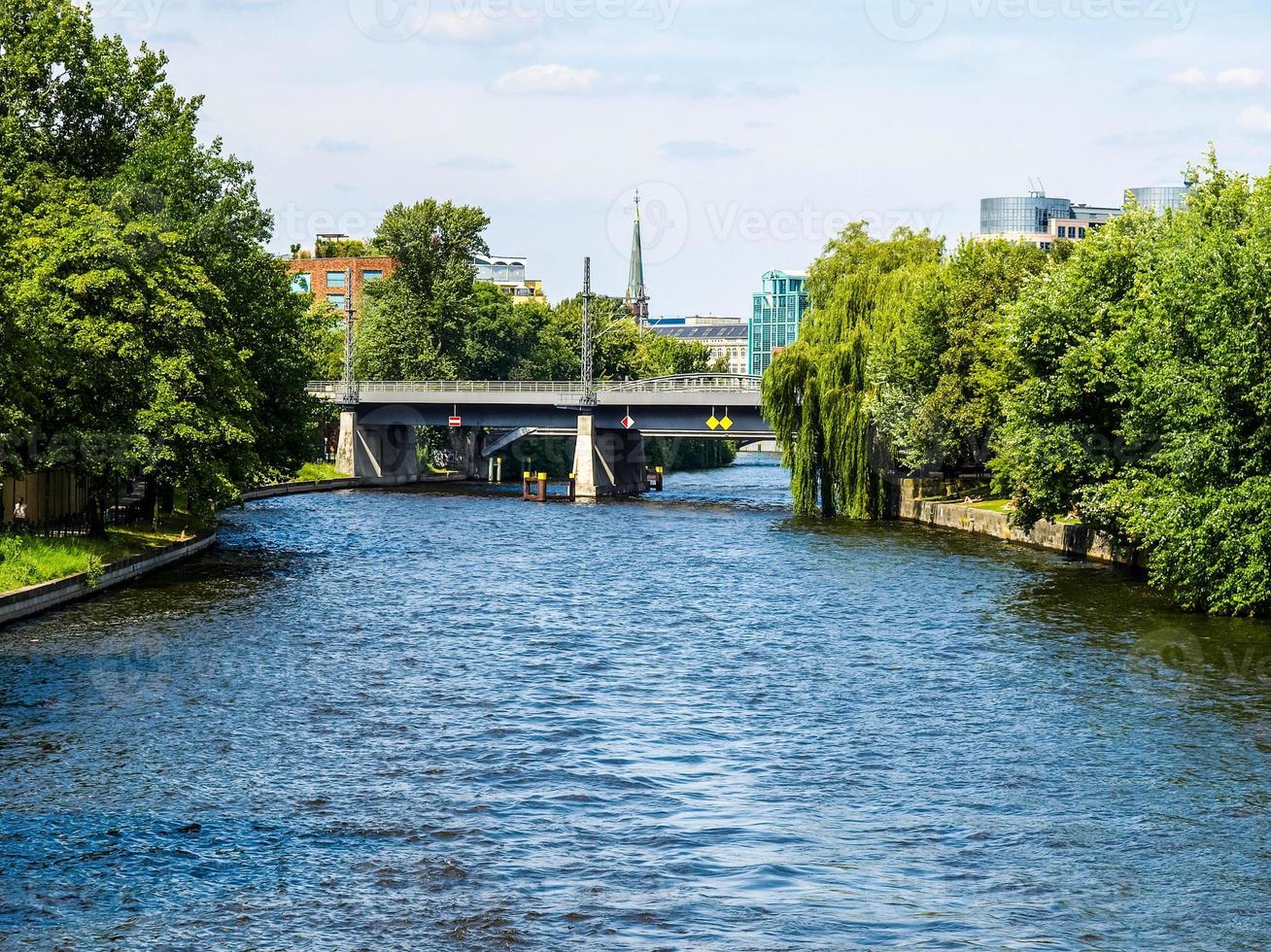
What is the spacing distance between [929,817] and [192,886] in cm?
1136

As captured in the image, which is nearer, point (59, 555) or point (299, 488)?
point (59, 555)

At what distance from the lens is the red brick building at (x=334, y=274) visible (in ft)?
526

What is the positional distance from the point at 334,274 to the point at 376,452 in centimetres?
5212

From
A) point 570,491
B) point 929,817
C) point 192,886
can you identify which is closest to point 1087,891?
point 929,817

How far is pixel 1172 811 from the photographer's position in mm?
24688

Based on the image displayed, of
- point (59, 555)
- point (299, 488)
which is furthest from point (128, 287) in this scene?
point (299, 488)

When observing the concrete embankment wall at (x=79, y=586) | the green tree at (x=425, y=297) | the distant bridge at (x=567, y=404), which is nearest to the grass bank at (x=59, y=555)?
the concrete embankment wall at (x=79, y=586)

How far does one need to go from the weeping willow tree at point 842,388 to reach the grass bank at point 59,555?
111ft

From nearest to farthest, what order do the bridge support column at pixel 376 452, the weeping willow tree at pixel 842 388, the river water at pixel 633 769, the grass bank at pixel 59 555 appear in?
the river water at pixel 633 769 < the grass bank at pixel 59 555 < the weeping willow tree at pixel 842 388 < the bridge support column at pixel 376 452

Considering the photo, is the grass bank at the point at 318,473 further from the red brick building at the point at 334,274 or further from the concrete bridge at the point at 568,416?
the red brick building at the point at 334,274

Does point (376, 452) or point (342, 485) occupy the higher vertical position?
point (376, 452)

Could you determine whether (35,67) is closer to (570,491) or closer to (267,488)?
(267,488)

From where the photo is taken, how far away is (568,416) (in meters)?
110

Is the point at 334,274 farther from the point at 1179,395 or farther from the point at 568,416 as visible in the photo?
the point at 1179,395
